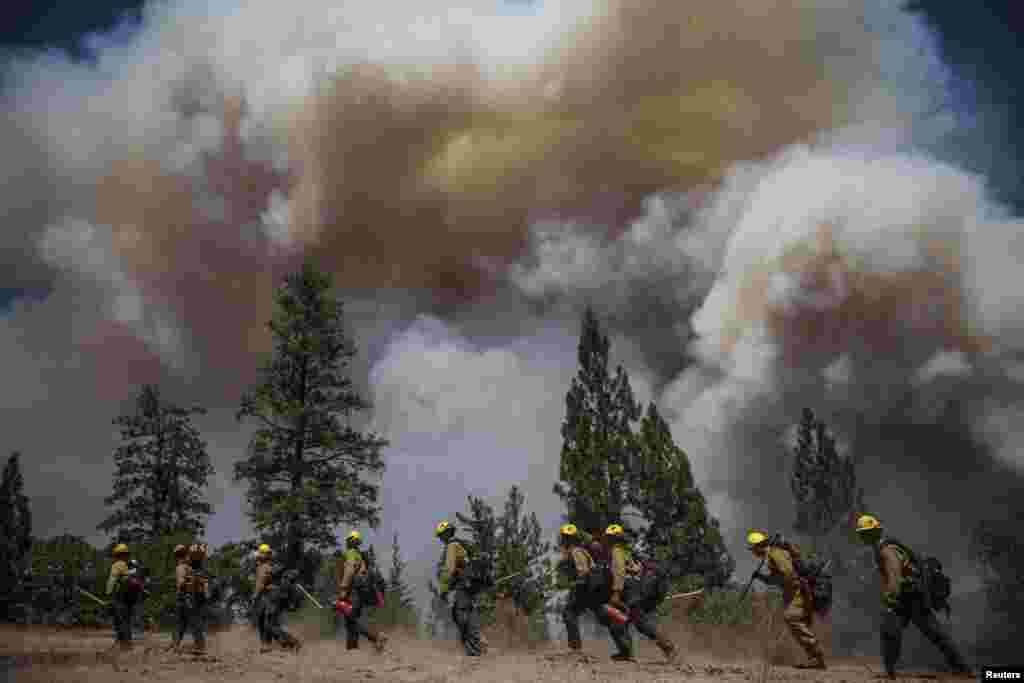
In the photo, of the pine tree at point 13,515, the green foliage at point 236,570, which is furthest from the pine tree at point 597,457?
the pine tree at point 13,515

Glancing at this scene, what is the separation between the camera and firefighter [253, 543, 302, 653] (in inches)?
714

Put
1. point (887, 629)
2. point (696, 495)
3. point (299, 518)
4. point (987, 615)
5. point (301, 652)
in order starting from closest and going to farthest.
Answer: point (887, 629) → point (301, 652) → point (299, 518) → point (696, 495) → point (987, 615)

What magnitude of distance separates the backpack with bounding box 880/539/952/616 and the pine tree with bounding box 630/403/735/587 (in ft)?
79.5

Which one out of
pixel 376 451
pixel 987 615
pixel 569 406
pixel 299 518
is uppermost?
pixel 569 406

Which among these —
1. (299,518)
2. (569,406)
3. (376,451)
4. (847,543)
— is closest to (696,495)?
(569,406)

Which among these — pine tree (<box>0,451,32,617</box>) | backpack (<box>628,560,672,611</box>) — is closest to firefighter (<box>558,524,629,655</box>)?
backpack (<box>628,560,672,611</box>)

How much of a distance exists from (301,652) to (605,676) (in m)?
7.51

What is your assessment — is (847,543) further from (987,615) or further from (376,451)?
(376,451)

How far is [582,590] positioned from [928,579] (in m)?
5.97

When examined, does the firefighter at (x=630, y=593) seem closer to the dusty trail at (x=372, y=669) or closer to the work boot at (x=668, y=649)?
the work boot at (x=668, y=649)

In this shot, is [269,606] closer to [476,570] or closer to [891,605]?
[476,570]

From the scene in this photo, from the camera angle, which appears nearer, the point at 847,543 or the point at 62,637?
the point at 62,637

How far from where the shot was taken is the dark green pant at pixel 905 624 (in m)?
12.5

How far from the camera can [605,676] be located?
43.0 ft
